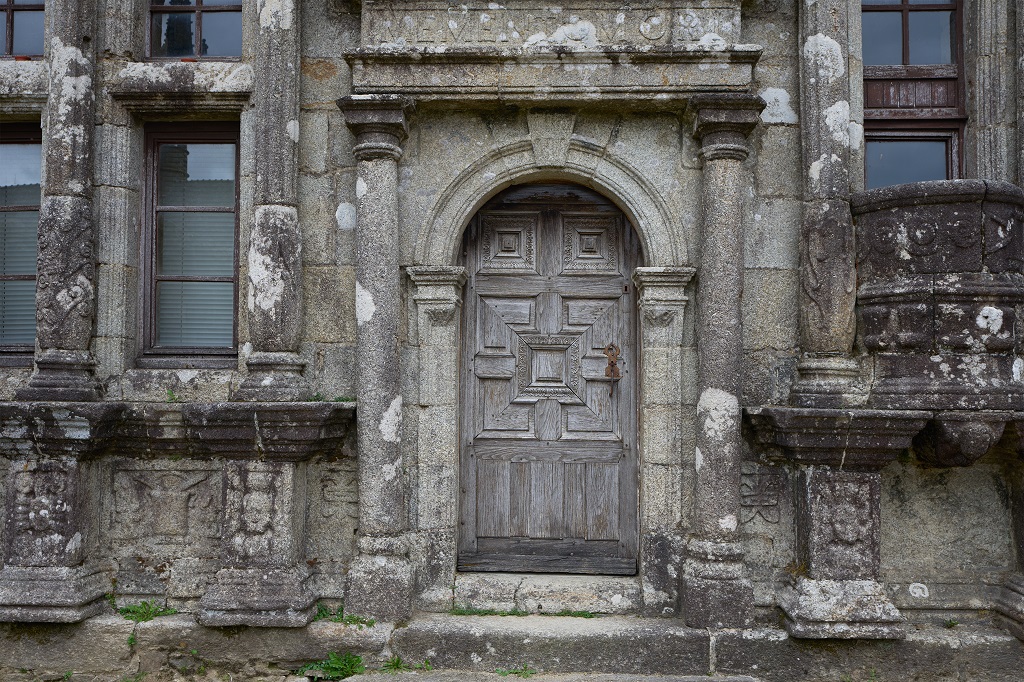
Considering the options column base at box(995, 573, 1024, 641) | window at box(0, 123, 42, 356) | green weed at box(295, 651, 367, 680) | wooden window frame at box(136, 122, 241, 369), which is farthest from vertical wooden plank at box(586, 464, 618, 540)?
window at box(0, 123, 42, 356)

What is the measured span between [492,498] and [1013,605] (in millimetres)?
2789

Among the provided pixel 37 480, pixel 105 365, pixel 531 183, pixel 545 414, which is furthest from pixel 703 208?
pixel 37 480

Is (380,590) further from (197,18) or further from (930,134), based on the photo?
(930,134)

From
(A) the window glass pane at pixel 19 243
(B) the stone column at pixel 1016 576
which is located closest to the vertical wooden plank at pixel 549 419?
(B) the stone column at pixel 1016 576

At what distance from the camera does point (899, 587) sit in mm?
3822

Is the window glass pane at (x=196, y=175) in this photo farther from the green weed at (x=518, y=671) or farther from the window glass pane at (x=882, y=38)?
the window glass pane at (x=882, y=38)

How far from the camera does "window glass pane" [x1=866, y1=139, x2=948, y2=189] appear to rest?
4.18 m

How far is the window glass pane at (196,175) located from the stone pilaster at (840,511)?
3.33 meters

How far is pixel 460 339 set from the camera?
413 centimetres

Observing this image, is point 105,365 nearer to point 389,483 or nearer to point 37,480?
point 37,480

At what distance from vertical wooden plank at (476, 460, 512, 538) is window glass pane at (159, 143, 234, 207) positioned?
2195 millimetres

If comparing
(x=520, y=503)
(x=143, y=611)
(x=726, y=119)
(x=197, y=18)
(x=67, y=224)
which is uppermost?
(x=197, y=18)

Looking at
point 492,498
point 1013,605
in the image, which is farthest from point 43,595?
point 1013,605

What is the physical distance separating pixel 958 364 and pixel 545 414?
2170 mm
